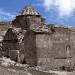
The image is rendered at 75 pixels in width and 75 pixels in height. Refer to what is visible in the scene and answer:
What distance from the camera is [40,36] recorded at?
102ft

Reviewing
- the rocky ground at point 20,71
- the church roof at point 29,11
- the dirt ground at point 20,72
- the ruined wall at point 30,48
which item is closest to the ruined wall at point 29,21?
the church roof at point 29,11

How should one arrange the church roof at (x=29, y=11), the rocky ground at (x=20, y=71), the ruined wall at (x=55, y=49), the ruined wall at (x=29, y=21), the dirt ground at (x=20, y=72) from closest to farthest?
the dirt ground at (x=20, y=72) < the rocky ground at (x=20, y=71) < the ruined wall at (x=55, y=49) < the ruined wall at (x=29, y=21) < the church roof at (x=29, y=11)

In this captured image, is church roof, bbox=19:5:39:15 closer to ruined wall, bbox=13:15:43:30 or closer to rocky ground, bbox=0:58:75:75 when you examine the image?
ruined wall, bbox=13:15:43:30

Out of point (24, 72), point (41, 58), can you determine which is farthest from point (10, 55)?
point (24, 72)

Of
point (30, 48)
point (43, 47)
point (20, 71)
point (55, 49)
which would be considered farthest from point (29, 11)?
point (20, 71)

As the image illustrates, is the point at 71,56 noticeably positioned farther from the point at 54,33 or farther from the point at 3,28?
the point at 3,28

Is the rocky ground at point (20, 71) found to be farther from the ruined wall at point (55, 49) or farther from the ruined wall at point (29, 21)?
the ruined wall at point (29, 21)

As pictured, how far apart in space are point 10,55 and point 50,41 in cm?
Result: 532

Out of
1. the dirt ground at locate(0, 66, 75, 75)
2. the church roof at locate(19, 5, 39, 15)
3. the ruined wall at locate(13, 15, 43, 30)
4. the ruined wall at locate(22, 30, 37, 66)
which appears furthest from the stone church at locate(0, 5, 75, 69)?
the church roof at locate(19, 5, 39, 15)

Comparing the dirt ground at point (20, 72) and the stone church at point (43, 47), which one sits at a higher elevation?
the stone church at point (43, 47)

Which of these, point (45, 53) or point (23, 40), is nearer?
point (45, 53)

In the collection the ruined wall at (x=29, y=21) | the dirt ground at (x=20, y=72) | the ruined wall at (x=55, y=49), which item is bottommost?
the dirt ground at (x=20, y=72)

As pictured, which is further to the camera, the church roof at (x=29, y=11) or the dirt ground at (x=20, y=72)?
the church roof at (x=29, y=11)

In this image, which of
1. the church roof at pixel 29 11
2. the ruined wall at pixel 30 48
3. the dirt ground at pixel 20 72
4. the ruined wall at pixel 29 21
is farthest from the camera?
the church roof at pixel 29 11
